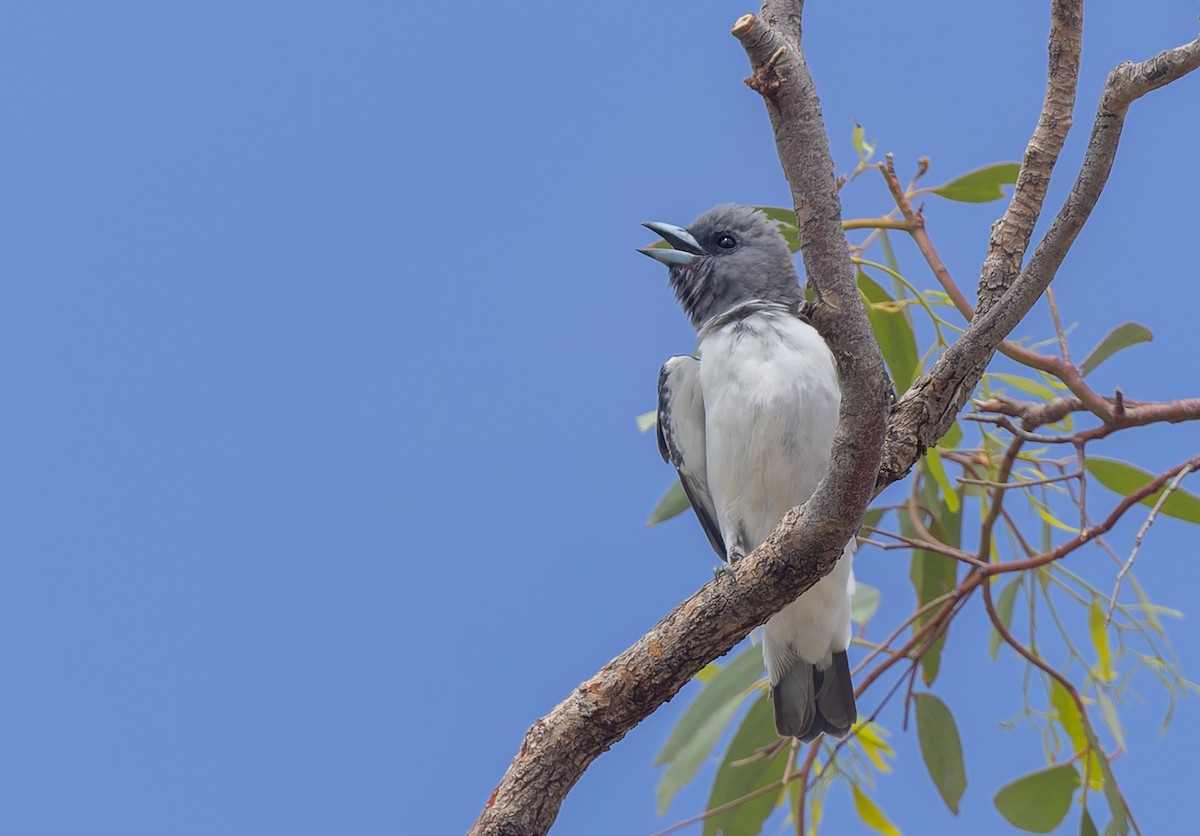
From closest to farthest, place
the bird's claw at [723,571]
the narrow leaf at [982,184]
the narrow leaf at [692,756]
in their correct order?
the bird's claw at [723,571], the narrow leaf at [982,184], the narrow leaf at [692,756]

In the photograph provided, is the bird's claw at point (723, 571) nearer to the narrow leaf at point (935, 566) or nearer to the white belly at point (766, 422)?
the white belly at point (766, 422)

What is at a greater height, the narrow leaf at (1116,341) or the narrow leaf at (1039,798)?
the narrow leaf at (1116,341)

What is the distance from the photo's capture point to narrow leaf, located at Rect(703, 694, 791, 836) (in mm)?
3840

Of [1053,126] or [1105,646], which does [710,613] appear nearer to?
[1053,126]

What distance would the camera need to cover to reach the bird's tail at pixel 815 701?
350cm

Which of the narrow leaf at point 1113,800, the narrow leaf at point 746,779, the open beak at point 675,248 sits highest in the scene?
the open beak at point 675,248

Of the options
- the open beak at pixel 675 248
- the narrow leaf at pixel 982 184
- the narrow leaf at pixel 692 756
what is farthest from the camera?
the narrow leaf at pixel 692 756

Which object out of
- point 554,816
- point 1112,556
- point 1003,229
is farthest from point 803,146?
point 1112,556

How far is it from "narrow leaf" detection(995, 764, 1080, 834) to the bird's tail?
18.5 inches

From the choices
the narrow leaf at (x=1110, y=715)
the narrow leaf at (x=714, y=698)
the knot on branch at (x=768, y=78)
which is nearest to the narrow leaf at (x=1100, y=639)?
the narrow leaf at (x=1110, y=715)

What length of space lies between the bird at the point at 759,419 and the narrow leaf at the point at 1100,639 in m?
0.73

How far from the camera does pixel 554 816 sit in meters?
2.66

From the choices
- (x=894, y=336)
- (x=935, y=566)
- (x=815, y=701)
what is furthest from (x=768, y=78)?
(x=935, y=566)

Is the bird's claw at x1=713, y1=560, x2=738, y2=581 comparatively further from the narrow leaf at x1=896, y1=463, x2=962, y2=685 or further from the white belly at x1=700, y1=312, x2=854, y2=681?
the narrow leaf at x1=896, y1=463, x2=962, y2=685
